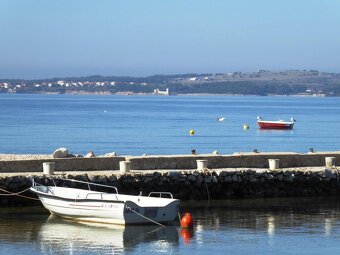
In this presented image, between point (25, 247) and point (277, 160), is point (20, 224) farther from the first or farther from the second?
point (277, 160)

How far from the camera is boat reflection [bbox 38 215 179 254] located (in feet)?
92.1

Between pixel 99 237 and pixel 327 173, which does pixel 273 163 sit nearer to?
pixel 327 173

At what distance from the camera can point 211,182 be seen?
36844 mm

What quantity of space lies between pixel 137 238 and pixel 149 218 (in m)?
1.20

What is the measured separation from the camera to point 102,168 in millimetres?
37469

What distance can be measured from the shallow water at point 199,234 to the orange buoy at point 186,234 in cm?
3

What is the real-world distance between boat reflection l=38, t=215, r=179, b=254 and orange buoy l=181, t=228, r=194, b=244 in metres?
0.22

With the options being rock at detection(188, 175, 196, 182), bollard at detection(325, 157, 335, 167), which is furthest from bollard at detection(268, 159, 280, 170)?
rock at detection(188, 175, 196, 182)

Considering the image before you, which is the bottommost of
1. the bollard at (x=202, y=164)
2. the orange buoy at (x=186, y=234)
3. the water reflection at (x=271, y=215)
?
the water reflection at (x=271, y=215)

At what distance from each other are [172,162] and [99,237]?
29.2ft

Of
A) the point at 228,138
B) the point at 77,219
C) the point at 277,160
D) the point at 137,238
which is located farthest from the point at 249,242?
the point at 228,138

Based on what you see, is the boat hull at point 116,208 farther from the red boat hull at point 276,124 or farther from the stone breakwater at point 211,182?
the red boat hull at point 276,124

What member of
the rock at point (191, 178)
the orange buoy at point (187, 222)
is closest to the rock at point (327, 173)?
the rock at point (191, 178)

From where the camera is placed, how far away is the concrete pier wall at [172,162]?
3641cm
